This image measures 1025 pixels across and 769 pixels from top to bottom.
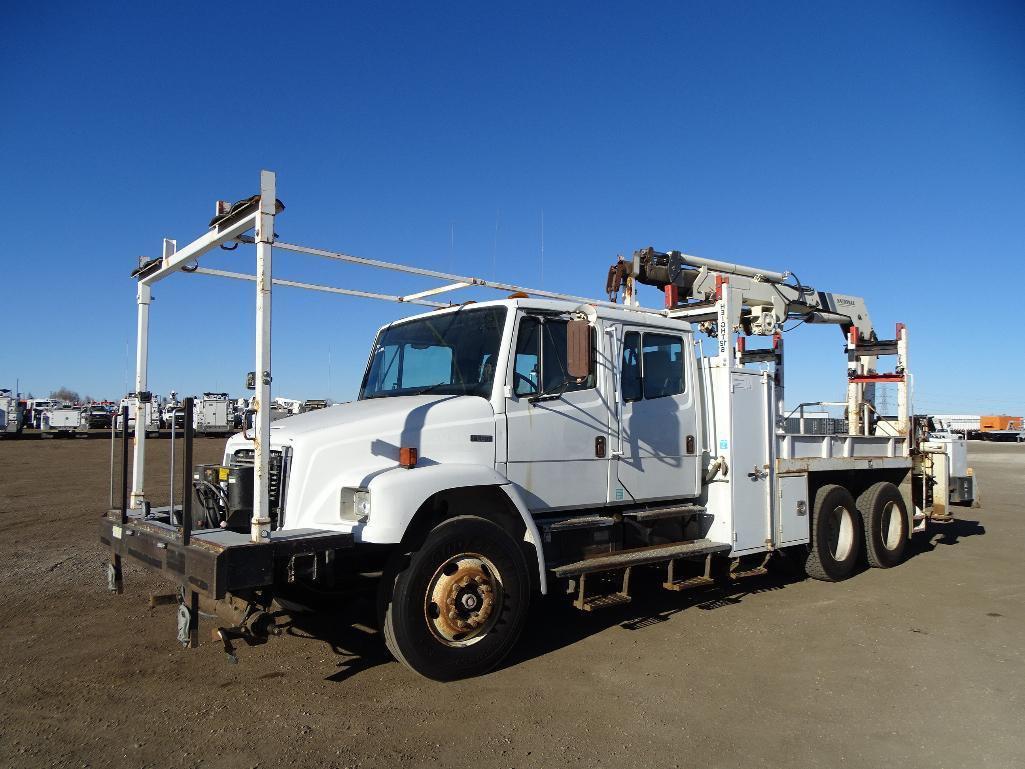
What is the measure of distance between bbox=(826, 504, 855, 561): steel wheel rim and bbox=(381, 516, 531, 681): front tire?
180 inches

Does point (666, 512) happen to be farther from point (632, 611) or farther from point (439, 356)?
point (439, 356)

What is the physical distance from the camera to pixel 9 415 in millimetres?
39750

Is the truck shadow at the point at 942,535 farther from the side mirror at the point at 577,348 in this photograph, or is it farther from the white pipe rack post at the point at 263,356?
the white pipe rack post at the point at 263,356

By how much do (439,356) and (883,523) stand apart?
6.04 meters

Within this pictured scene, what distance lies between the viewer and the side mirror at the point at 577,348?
497 centimetres

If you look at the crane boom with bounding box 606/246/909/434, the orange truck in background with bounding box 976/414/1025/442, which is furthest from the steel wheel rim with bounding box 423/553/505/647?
the orange truck in background with bounding box 976/414/1025/442

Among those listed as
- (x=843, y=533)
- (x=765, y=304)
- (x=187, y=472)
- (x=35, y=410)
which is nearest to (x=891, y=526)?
(x=843, y=533)

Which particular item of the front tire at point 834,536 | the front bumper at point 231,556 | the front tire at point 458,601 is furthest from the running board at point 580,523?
the front tire at point 834,536

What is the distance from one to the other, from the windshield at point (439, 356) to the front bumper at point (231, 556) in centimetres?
159

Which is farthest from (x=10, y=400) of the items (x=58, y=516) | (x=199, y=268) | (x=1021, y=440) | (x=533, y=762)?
(x=1021, y=440)

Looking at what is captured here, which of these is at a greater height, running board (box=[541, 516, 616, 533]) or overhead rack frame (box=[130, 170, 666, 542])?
overhead rack frame (box=[130, 170, 666, 542])

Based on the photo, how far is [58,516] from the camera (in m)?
11.9

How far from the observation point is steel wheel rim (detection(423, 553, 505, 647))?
4699 mm

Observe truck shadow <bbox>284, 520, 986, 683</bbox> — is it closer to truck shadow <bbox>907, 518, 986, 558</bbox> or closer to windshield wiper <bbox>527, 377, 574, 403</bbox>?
windshield wiper <bbox>527, 377, 574, 403</bbox>
